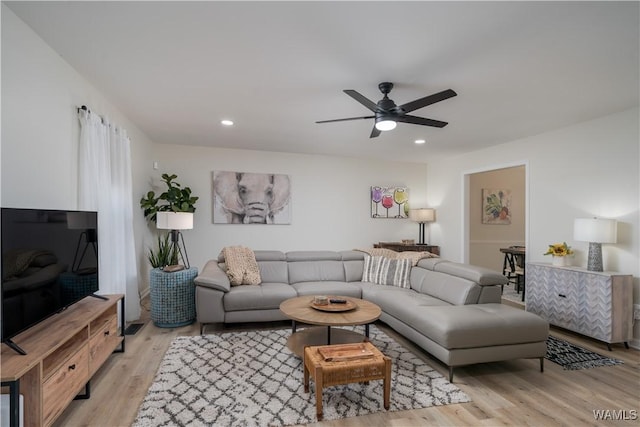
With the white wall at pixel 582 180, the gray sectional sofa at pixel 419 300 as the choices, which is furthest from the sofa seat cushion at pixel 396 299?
the white wall at pixel 582 180

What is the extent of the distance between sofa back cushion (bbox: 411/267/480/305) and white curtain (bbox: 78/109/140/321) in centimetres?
338

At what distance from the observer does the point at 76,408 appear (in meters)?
2.11

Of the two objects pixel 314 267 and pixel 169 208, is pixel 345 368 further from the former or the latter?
pixel 169 208

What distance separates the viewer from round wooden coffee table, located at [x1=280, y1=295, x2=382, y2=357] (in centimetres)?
258

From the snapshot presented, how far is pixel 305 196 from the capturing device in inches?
236

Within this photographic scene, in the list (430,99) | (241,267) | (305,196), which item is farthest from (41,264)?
(305,196)

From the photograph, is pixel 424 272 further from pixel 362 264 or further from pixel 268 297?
pixel 268 297

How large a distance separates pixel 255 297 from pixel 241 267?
0.58 m

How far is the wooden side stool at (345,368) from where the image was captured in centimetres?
203

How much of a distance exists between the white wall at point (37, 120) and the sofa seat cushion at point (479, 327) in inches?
120

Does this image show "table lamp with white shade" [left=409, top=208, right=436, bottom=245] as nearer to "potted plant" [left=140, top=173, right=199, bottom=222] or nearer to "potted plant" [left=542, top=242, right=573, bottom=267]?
"potted plant" [left=542, top=242, right=573, bottom=267]

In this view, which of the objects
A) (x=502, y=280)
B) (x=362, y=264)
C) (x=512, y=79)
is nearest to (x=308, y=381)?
(x=502, y=280)

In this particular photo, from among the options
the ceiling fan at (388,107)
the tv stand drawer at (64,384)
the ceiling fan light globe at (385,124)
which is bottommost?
the tv stand drawer at (64,384)

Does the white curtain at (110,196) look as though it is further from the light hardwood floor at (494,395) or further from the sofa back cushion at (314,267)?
the sofa back cushion at (314,267)
